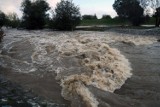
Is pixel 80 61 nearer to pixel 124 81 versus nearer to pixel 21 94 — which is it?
pixel 124 81

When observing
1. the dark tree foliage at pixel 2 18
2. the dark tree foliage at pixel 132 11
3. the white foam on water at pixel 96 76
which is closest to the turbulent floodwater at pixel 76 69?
the white foam on water at pixel 96 76

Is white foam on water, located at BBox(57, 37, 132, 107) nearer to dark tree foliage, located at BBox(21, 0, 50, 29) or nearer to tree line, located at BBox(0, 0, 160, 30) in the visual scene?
tree line, located at BBox(0, 0, 160, 30)

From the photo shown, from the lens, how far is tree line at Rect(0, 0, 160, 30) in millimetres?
58375

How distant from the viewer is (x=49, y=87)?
1173cm

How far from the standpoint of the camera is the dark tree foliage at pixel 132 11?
70750 mm

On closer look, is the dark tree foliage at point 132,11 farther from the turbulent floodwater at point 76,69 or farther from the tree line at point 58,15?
the turbulent floodwater at point 76,69

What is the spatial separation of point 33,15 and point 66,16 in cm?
889

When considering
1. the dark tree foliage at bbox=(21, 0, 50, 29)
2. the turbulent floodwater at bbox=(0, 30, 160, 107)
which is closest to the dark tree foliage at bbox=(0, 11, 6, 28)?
the dark tree foliage at bbox=(21, 0, 50, 29)

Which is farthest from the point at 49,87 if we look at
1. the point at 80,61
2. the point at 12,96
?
the point at 80,61

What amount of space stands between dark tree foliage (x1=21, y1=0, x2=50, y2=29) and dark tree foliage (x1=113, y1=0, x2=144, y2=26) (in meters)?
19.7

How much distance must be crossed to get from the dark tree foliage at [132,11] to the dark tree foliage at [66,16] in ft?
55.2

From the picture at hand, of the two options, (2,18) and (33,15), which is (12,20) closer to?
(2,18)

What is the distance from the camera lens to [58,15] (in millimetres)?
58719

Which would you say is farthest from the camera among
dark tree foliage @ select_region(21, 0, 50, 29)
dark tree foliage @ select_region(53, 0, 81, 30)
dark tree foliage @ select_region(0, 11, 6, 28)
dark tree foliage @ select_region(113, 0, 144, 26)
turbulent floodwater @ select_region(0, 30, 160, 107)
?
dark tree foliage @ select_region(0, 11, 6, 28)
